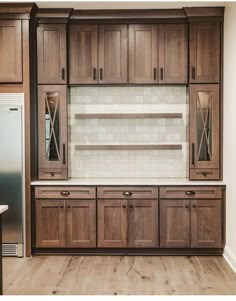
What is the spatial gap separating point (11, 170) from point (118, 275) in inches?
62.5

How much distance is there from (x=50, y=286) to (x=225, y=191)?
2.12 metres

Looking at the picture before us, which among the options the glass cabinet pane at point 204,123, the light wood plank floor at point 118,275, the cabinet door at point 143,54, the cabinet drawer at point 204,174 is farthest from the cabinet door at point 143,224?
the cabinet door at point 143,54

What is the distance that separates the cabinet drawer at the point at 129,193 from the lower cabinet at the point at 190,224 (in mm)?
156

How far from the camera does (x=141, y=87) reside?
16.0 ft

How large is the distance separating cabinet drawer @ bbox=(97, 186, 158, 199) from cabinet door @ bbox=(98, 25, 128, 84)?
48.2 inches

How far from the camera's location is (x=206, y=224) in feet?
14.4

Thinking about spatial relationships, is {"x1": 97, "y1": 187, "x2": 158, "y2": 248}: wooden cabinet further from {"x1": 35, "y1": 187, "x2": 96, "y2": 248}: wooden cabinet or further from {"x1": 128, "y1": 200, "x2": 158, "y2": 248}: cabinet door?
{"x1": 35, "y1": 187, "x2": 96, "y2": 248}: wooden cabinet

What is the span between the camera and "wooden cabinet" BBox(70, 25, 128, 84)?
456 cm

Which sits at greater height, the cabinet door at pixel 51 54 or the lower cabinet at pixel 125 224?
the cabinet door at pixel 51 54

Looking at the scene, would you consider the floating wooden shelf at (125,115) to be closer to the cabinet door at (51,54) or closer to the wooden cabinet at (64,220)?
the cabinet door at (51,54)

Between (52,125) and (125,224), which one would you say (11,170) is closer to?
(52,125)

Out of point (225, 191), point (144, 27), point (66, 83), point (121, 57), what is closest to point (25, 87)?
point (66, 83)

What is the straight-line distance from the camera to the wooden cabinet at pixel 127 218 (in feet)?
14.4

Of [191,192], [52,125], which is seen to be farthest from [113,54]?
[191,192]
